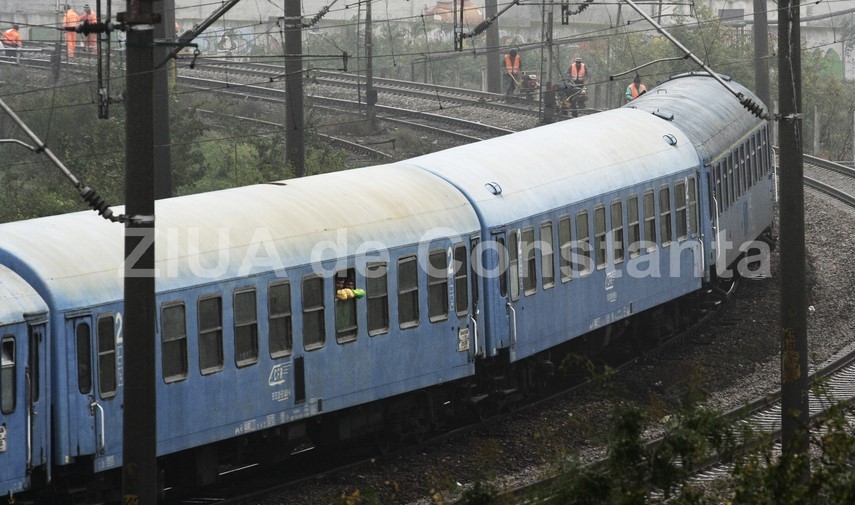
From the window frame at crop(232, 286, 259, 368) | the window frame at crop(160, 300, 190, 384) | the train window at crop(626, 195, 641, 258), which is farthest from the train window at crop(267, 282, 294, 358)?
the train window at crop(626, 195, 641, 258)

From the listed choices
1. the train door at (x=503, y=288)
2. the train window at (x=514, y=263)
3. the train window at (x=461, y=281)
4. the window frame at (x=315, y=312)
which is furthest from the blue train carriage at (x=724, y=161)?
the window frame at (x=315, y=312)

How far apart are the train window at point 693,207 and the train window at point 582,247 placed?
317cm

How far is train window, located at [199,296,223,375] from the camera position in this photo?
1288 centimetres

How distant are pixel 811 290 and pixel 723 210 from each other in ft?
10.0

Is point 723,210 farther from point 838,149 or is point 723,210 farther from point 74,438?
point 838,149

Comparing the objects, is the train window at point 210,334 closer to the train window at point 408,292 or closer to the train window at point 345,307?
the train window at point 345,307

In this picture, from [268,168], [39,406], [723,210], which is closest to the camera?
[39,406]

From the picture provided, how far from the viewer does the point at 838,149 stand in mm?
47750

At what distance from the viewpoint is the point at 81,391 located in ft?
38.8

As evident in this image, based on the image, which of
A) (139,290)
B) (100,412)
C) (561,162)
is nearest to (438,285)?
(561,162)

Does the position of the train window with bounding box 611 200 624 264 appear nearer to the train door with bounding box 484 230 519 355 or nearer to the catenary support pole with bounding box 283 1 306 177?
the train door with bounding box 484 230 519 355

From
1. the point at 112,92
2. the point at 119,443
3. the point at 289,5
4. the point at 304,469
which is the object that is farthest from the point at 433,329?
the point at 112,92

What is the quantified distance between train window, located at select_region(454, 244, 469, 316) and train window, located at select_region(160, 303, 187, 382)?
412 centimetres

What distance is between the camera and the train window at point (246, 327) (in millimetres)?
13266
